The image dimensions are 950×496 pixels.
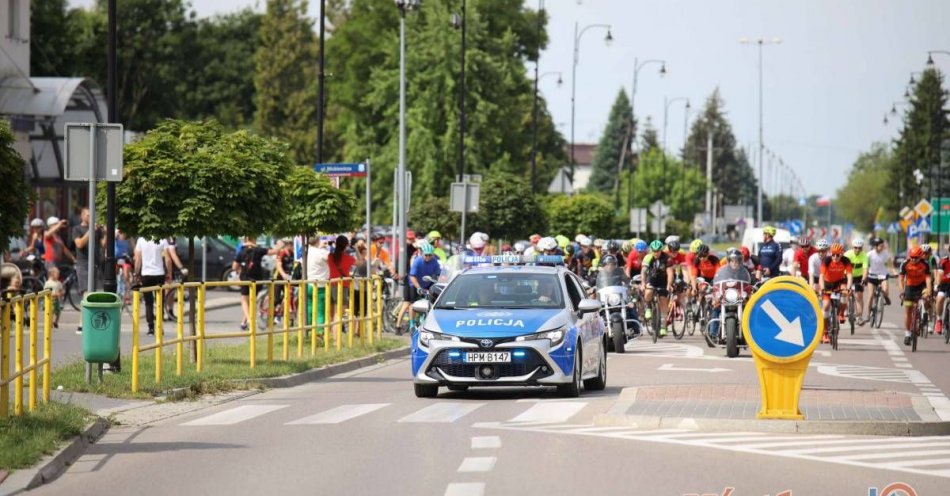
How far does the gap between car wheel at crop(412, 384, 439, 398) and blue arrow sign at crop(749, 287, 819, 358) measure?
16.2 feet

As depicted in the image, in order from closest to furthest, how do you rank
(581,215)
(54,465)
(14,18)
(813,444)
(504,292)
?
(54,465)
(813,444)
(504,292)
(14,18)
(581,215)

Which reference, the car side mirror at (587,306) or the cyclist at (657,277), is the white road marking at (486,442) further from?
the cyclist at (657,277)

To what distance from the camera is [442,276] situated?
103 feet

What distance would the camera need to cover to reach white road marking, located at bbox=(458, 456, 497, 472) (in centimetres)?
1186

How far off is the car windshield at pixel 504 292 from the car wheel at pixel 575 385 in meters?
0.64

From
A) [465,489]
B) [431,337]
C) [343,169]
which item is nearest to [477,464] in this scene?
[465,489]

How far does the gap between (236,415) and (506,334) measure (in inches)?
121

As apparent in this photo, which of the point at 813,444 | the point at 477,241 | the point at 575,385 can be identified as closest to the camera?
the point at 813,444

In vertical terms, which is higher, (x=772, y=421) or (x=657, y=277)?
(x=657, y=277)

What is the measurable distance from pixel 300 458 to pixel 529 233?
47.2m

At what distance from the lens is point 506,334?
60.0ft

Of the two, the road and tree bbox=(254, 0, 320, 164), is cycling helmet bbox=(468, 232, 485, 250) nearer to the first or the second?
the road

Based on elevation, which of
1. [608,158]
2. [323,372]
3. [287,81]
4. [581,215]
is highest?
[287,81]

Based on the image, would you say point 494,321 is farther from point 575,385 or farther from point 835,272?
point 835,272
